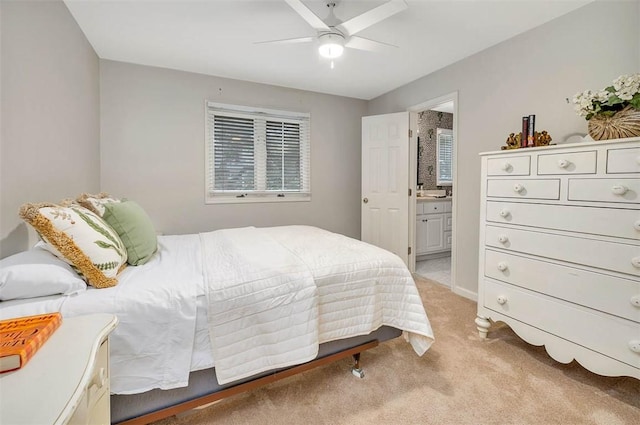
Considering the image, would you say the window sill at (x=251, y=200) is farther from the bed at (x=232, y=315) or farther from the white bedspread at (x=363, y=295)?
the white bedspread at (x=363, y=295)

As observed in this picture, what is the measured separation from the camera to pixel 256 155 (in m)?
3.59

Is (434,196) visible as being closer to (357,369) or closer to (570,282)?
(570,282)

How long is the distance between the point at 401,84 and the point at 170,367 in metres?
3.72

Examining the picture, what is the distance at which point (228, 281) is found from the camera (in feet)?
4.29

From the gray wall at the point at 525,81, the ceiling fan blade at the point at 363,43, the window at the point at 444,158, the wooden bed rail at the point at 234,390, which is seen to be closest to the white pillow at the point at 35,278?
the wooden bed rail at the point at 234,390

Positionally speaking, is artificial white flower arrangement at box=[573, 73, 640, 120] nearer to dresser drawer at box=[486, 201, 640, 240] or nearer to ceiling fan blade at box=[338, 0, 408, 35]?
dresser drawer at box=[486, 201, 640, 240]

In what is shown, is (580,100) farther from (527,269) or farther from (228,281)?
(228,281)

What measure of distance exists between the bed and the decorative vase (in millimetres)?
1346

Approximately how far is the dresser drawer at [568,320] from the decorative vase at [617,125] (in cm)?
96

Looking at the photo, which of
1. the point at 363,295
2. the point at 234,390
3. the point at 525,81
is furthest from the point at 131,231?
the point at 525,81

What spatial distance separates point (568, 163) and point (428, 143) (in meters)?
3.47

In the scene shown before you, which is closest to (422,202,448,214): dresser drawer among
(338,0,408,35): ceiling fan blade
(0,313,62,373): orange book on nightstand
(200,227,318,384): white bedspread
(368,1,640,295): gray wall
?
(368,1,640,295): gray wall

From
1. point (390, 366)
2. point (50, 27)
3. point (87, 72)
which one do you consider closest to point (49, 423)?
point (390, 366)

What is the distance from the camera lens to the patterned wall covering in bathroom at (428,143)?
4.88 m
